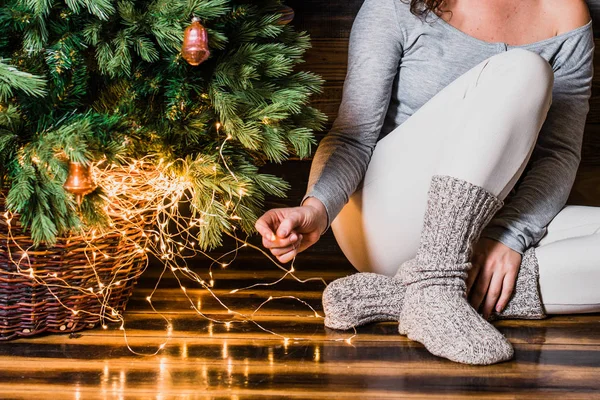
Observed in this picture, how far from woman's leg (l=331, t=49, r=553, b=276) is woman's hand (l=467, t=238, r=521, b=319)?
0.38ft

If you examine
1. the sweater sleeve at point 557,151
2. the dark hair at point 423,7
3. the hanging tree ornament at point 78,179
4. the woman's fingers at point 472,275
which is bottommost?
the woman's fingers at point 472,275

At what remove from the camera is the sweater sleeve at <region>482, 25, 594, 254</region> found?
1.45 m

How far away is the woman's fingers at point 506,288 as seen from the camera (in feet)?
4.52

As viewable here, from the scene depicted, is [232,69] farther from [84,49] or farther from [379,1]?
[379,1]

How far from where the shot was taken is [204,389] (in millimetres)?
1101

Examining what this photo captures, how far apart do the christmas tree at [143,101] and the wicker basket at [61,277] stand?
0.07 m

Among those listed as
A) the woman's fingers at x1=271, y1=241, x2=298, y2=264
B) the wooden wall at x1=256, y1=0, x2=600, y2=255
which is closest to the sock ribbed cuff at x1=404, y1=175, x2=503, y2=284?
the woman's fingers at x1=271, y1=241, x2=298, y2=264

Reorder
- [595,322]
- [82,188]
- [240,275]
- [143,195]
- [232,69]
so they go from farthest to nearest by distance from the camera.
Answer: [240,275] → [595,322] → [143,195] → [232,69] → [82,188]

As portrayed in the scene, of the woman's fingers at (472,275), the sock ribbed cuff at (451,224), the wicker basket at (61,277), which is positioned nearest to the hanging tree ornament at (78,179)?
the wicker basket at (61,277)

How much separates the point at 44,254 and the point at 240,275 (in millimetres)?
583

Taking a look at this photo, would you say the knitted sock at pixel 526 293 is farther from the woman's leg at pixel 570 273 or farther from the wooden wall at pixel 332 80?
the wooden wall at pixel 332 80

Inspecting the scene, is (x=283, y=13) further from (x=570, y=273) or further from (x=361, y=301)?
(x=570, y=273)

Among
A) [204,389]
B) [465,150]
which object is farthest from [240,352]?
[465,150]

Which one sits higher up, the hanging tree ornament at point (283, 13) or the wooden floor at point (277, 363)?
the hanging tree ornament at point (283, 13)
